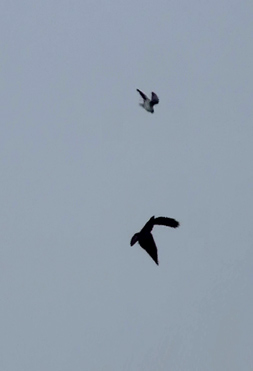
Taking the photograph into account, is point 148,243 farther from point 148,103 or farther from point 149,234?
point 148,103

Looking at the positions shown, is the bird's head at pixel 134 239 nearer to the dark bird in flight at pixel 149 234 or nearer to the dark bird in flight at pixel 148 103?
the dark bird in flight at pixel 149 234

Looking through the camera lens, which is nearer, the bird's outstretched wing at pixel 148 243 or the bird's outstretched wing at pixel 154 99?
the bird's outstretched wing at pixel 148 243

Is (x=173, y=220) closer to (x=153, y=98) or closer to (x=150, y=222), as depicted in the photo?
(x=150, y=222)

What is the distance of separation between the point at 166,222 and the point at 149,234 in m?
0.91

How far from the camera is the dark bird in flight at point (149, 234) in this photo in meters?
29.3

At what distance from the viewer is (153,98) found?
3528cm

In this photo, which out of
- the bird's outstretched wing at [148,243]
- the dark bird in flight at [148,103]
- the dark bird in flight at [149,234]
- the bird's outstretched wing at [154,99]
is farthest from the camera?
the bird's outstretched wing at [154,99]

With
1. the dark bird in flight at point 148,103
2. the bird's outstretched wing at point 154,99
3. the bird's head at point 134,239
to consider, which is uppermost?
the bird's outstretched wing at point 154,99

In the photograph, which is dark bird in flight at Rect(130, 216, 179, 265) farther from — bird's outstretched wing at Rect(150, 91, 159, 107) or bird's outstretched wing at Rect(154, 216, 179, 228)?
bird's outstretched wing at Rect(150, 91, 159, 107)

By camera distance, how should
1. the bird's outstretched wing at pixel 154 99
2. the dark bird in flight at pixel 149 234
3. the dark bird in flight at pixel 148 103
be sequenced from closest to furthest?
the dark bird in flight at pixel 149 234 < the dark bird in flight at pixel 148 103 < the bird's outstretched wing at pixel 154 99

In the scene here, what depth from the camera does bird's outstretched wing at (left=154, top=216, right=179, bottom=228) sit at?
A: 2916 cm

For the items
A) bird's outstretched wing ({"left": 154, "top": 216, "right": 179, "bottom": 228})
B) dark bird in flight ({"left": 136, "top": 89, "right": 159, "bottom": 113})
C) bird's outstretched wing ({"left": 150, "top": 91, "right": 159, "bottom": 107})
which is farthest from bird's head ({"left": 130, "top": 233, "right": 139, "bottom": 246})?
bird's outstretched wing ({"left": 150, "top": 91, "right": 159, "bottom": 107})

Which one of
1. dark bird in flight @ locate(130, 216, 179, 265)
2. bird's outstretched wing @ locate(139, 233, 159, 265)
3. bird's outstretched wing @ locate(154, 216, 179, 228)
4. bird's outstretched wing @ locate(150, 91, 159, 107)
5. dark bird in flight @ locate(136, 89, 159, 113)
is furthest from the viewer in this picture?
bird's outstretched wing @ locate(150, 91, 159, 107)

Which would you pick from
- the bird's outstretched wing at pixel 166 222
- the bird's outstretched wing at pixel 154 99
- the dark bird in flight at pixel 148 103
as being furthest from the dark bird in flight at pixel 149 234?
the bird's outstretched wing at pixel 154 99
